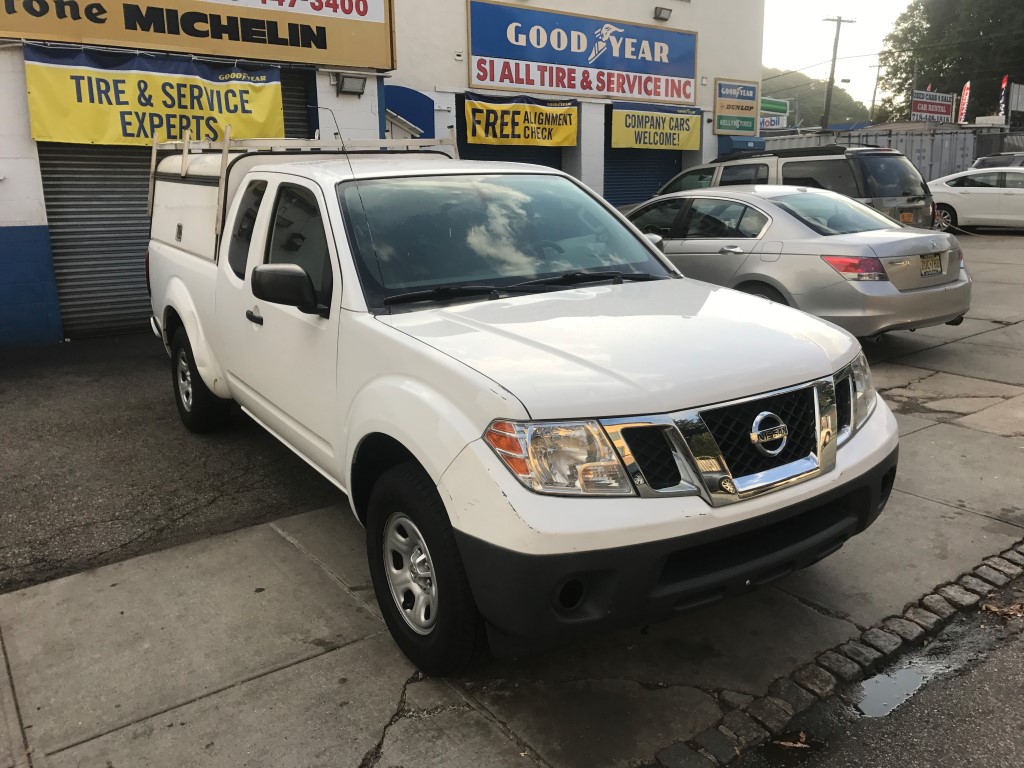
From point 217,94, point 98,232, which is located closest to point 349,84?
point 217,94

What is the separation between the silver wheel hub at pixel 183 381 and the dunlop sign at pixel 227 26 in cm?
509

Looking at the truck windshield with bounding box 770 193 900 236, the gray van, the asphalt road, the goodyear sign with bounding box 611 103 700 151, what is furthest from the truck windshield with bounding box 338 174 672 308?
the goodyear sign with bounding box 611 103 700 151

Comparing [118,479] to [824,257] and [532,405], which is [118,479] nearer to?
[532,405]

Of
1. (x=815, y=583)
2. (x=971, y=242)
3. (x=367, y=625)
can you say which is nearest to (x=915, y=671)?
(x=815, y=583)

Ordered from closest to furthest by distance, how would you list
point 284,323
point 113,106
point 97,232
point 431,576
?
point 431,576 < point 284,323 < point 113,106 < point 97,232

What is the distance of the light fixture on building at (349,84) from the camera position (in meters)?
10.7

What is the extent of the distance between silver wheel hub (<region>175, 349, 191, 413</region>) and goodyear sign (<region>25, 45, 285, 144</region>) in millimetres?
3945

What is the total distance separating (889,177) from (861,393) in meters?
8.22

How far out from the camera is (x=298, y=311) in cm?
379

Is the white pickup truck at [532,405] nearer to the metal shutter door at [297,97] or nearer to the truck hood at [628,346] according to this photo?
the truck hood at [628,346]

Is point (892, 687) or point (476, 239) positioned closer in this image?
point (892, 687)

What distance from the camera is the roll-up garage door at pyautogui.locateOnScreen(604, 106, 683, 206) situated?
52.7ft

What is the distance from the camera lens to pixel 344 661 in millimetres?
3182

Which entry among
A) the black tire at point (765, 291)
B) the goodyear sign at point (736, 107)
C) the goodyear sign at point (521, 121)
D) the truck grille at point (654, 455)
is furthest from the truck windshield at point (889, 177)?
the truck grille at point (654, 455)
